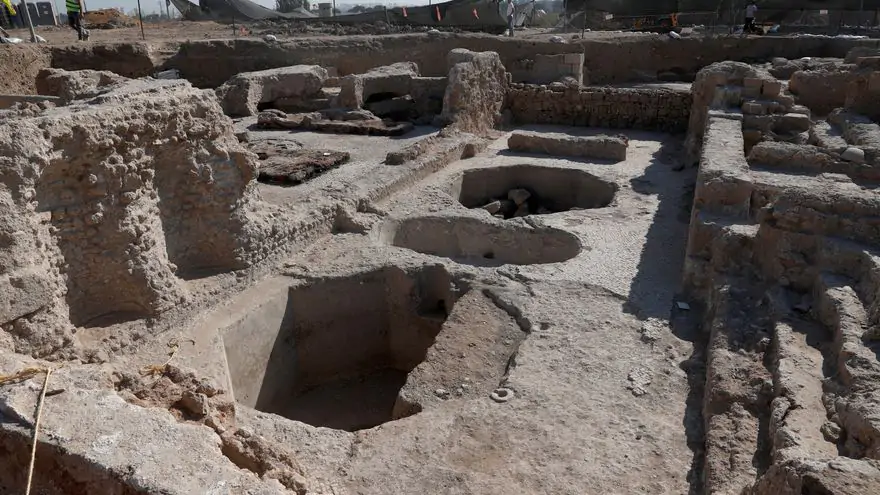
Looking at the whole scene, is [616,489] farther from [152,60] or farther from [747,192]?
[152,60]

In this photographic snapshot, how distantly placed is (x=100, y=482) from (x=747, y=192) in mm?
5691

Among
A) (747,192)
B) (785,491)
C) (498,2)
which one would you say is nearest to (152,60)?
(498,2)

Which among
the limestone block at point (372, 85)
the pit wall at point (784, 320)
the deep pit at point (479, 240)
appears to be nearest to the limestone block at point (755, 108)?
the pit wall at point (784, 320)

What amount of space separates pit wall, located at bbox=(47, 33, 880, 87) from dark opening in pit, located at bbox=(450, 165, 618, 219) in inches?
290

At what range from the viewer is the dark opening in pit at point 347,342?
6504 mm

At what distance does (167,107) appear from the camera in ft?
18.5

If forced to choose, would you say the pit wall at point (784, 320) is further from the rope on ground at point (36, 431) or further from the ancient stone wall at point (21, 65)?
the ancient stone wall at point (21, 65)

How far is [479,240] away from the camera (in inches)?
325

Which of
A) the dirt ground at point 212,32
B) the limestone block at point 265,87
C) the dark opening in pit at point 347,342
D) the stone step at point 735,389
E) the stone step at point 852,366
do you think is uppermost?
the dirt ground at point 212,32

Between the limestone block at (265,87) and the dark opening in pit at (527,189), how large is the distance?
A: 19.9 ft

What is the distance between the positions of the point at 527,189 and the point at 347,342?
490 cm

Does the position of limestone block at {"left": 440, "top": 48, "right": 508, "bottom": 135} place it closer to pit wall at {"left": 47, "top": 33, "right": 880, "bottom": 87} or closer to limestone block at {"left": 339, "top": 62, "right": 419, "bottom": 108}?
limestone block at {"left": 339, "top": 62, "right": 419, "bottom": 108}

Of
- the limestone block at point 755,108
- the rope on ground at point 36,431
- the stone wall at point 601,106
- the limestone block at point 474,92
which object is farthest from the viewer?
the stone wall at point 601,106

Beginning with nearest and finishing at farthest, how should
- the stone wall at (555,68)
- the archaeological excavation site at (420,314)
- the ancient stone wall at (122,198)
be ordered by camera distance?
1. the archaeological excavation site at (420,314)
2. the ancient stone wall at (122,198)
3. the stone wall at (555,68)
